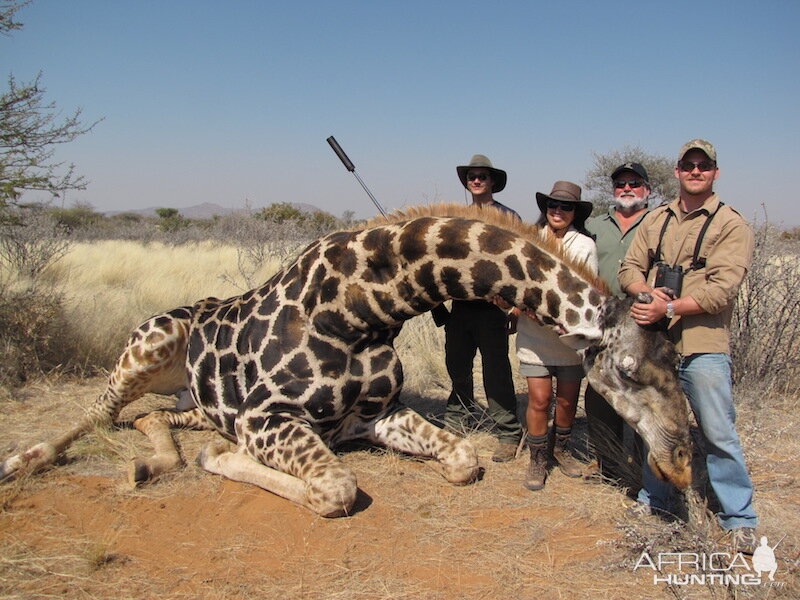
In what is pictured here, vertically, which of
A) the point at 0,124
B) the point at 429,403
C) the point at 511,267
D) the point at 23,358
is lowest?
the point at 429,403

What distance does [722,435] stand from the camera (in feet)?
10.3

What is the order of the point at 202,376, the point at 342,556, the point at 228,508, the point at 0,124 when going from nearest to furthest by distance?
the point at 342,556 < the point at 228,508 < the point at 202,376 < the point at 0,124

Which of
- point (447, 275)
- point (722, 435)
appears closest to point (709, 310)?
point (722, 435)

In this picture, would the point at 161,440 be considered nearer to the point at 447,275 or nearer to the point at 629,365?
the point at 447,275

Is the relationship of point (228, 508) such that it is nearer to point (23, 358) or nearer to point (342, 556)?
point (342, 556)

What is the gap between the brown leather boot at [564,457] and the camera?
14.0 feet

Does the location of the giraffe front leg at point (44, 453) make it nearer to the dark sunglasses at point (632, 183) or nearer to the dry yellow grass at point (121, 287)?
the dry yellow grass at point (121, 287)

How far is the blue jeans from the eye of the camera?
3146mm

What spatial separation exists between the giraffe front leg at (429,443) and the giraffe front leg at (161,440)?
151cm

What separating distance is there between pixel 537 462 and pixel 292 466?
1697 mm

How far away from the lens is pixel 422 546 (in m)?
3.30

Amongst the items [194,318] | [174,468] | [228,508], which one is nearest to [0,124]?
[194,318]

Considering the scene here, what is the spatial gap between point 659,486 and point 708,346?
3.33 ft

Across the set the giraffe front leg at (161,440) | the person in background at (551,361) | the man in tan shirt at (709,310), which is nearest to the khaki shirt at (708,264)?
the man in tan shirt at (709,310)
